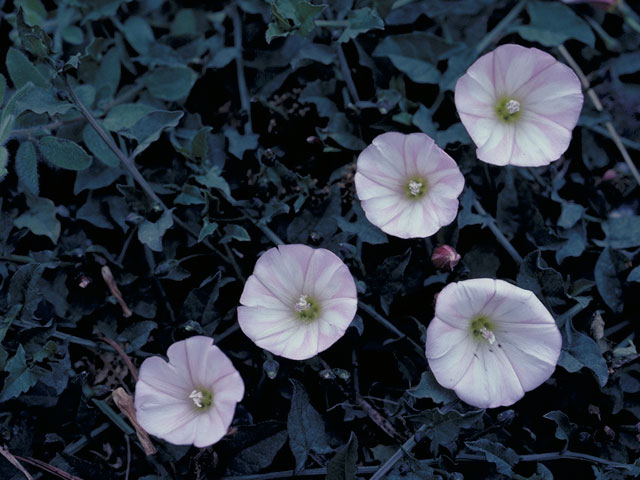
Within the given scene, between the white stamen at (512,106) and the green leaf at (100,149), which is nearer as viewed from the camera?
the white stamen at (512,106)

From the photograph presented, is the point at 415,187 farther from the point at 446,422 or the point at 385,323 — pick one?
the point at 446,422

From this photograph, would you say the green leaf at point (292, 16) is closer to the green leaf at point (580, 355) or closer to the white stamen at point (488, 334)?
the white stamen at point (488, 334)

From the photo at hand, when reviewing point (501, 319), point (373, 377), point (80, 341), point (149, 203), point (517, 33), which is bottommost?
point (373, 377)

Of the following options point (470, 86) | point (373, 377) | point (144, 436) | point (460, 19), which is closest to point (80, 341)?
point (144, 436)

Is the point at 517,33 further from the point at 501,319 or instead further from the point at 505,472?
the point at 505,472

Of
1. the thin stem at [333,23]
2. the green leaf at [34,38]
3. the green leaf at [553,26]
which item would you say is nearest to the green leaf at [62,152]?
the green leaf at [34,38]

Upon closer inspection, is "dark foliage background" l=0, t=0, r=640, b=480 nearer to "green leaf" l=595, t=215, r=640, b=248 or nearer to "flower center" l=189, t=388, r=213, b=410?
"green leaf" l=595, t=215, r=640, b=248
